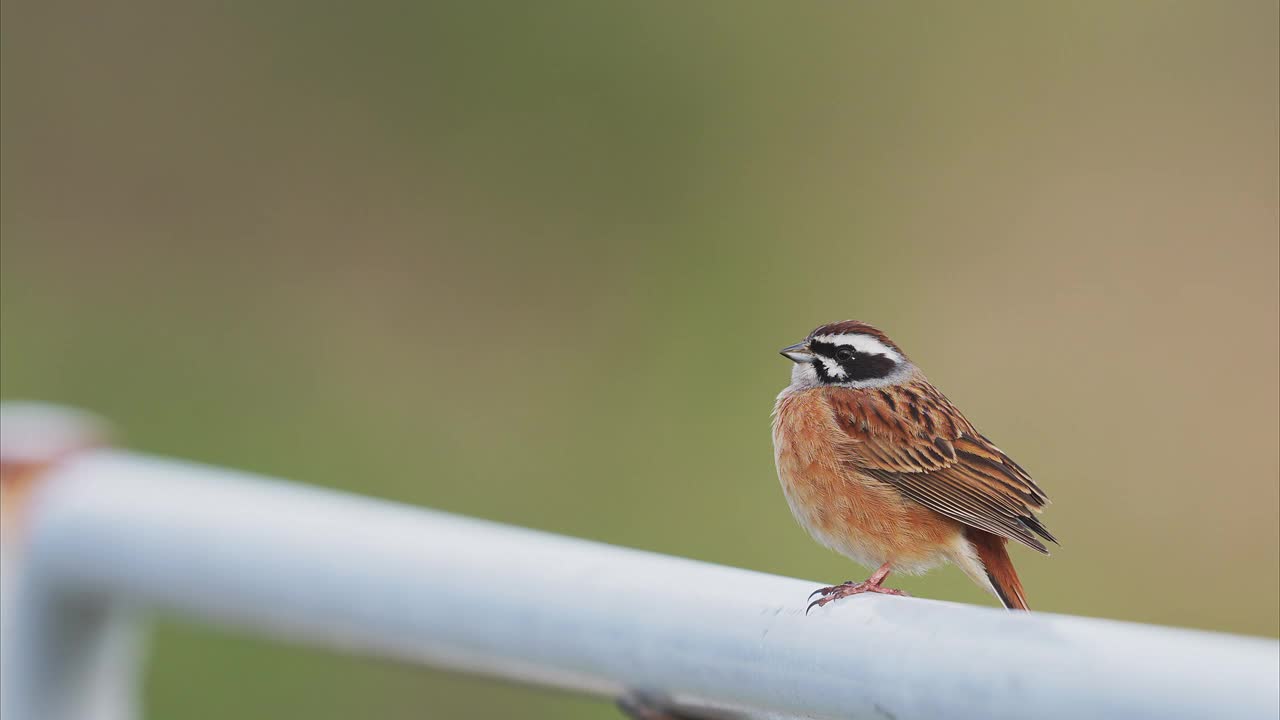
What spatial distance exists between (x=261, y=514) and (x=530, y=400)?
3787mm

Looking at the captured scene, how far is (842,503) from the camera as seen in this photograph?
255 cm

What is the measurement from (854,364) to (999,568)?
451mm

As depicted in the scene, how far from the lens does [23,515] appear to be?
94.3 inches

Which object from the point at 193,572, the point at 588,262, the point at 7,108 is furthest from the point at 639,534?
the point at 7,108

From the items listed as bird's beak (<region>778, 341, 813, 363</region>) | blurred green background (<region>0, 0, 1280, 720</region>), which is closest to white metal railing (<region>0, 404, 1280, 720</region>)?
blurred green background (<region>0, 0, 1280, 720</region>)

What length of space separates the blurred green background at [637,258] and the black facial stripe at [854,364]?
0.23 m

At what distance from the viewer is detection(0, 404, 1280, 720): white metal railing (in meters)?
1.31

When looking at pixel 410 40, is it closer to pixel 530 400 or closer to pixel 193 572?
pixel 530 400

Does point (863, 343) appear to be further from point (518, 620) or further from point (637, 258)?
point (637, 258)

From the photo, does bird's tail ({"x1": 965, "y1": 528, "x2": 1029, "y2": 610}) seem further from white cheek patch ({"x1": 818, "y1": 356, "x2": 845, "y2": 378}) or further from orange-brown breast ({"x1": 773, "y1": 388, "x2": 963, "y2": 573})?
white cheek patch ({"x1": 818, "y1": 356, "x2": 845, "y2": 378})

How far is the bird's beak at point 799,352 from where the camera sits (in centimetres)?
245

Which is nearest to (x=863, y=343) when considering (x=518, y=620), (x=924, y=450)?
(x=924, y=450)

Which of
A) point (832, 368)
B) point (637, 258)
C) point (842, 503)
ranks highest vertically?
point (637, 258)

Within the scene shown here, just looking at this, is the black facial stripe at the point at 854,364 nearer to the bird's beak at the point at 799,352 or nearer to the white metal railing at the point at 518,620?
the bird's beak at the point at 799,352
